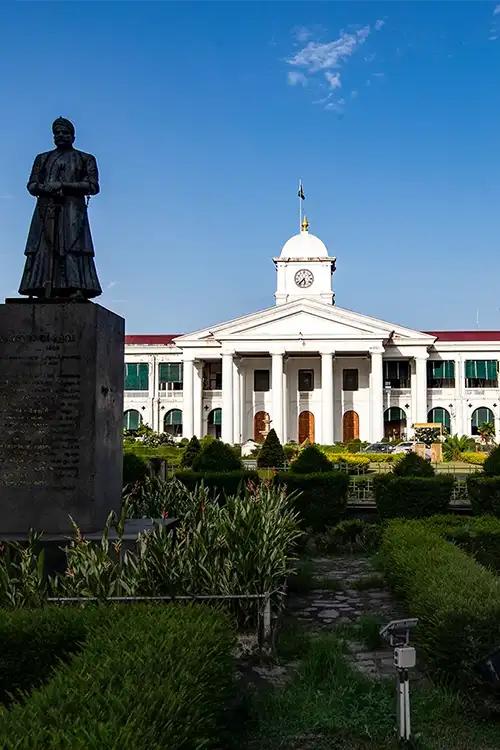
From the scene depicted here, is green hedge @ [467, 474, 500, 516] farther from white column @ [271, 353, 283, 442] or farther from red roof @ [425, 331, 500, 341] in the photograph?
red roof @ [425, 331, 500, 341]

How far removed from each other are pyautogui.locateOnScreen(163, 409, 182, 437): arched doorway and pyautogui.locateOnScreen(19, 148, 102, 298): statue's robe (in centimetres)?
4636

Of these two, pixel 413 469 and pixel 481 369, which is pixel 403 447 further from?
pixel 413 469

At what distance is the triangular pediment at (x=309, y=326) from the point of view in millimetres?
47062

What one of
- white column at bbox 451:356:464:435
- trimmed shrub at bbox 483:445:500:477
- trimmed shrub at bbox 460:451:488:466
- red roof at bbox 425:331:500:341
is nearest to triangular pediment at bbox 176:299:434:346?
white column at bbox 451:356:464:435

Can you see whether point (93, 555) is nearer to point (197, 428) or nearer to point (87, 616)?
point (87, 616)

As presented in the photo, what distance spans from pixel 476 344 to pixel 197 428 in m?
20.0

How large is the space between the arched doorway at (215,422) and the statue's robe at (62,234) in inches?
1764

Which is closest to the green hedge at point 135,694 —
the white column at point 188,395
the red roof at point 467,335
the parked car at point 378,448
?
the parked car at point 378,448

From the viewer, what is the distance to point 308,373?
51.8 metres

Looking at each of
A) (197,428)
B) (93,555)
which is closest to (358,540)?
(93,555)

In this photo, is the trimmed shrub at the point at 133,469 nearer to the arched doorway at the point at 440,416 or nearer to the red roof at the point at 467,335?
the arched doorway at the point at 440,416

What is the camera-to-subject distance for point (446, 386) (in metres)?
51.3

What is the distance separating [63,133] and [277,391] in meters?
40.2

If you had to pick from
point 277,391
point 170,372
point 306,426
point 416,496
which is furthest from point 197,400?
point 416,496
